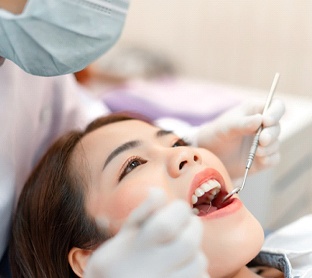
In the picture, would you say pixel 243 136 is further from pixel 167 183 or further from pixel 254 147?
pixel 167 183

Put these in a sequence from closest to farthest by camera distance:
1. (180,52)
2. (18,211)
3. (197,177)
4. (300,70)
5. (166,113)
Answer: (197,177), (18,211), (166,113), (300,70), (180,52)

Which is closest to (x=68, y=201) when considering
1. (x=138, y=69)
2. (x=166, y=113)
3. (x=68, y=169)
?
(x=68, y=169)

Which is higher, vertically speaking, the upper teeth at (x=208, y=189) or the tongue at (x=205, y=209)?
the upper teeth at (x=208, y=189)

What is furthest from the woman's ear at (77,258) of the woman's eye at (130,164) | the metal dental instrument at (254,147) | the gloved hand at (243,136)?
the gloved hand at (243,136)

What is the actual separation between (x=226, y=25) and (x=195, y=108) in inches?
28.3

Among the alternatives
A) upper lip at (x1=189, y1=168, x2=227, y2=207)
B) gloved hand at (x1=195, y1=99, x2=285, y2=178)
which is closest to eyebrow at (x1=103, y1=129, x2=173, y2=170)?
upper lip at (x1=189, y1=168, x2=227, y2=207)

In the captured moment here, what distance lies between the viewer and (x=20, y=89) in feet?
3.89

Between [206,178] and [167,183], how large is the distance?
0.24 ft

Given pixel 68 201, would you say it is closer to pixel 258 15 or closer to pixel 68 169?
pixel 68 169

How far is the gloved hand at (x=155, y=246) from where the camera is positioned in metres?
0.71

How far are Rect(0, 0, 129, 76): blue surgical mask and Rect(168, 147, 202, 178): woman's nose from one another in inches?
8.8

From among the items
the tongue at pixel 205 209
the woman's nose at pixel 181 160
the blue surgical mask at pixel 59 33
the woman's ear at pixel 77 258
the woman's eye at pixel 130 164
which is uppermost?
the blue surgical mask at pixel 59 33

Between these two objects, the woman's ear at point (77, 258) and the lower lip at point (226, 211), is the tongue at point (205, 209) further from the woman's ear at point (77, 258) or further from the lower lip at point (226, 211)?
the woman's ear at point (77, 258)

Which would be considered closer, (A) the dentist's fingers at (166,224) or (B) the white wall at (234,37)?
(A) the dentist's fingers at (166,224)
